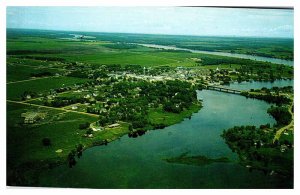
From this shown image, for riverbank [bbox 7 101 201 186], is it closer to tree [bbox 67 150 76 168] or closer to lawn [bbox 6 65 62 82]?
tree [bbox 67 150 76 168]

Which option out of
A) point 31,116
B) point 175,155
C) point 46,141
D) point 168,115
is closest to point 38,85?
point 31,116

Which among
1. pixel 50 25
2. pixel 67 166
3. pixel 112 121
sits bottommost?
pixel 67 166

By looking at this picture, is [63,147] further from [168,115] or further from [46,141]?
[168,115]

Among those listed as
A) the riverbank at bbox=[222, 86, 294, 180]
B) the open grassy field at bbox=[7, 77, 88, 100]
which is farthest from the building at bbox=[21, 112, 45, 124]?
the riverbank at bbox=[222, 86, 294, 180]

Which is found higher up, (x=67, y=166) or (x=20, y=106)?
(x=20, y=106)

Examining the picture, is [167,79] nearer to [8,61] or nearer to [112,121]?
[112,121]
